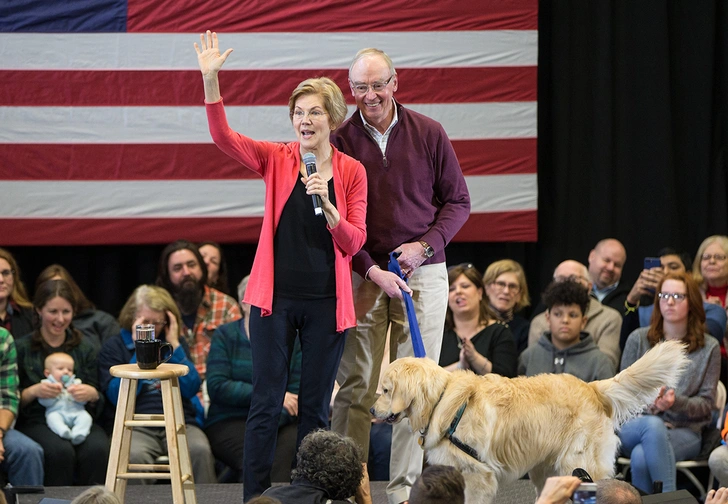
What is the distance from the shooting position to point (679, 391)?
4910 mm

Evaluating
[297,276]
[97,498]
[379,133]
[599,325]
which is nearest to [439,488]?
[97,498]

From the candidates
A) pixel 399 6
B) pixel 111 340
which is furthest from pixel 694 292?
pixel 111 340

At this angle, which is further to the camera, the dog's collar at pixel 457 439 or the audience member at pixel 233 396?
the audience member at pixel 233 396

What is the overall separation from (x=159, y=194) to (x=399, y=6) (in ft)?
6.35

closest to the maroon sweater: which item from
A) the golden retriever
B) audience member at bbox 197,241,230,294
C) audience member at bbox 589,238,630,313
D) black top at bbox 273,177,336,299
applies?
black top at bbox 273,177,336,299

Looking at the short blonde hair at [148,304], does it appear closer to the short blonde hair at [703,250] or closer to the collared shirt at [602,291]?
the collared shirt at [602,291]

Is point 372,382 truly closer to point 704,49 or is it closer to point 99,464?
point 99,464

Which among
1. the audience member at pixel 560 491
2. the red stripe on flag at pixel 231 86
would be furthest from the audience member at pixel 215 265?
the audience member at pixel 560 491

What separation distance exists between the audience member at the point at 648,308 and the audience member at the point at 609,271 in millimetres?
305

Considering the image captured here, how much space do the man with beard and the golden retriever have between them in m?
2.46

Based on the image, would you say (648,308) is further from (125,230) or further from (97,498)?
(97,498)

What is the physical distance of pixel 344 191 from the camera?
11.1 feet

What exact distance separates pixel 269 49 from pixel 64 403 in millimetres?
2523

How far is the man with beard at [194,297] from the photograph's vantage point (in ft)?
18.2
